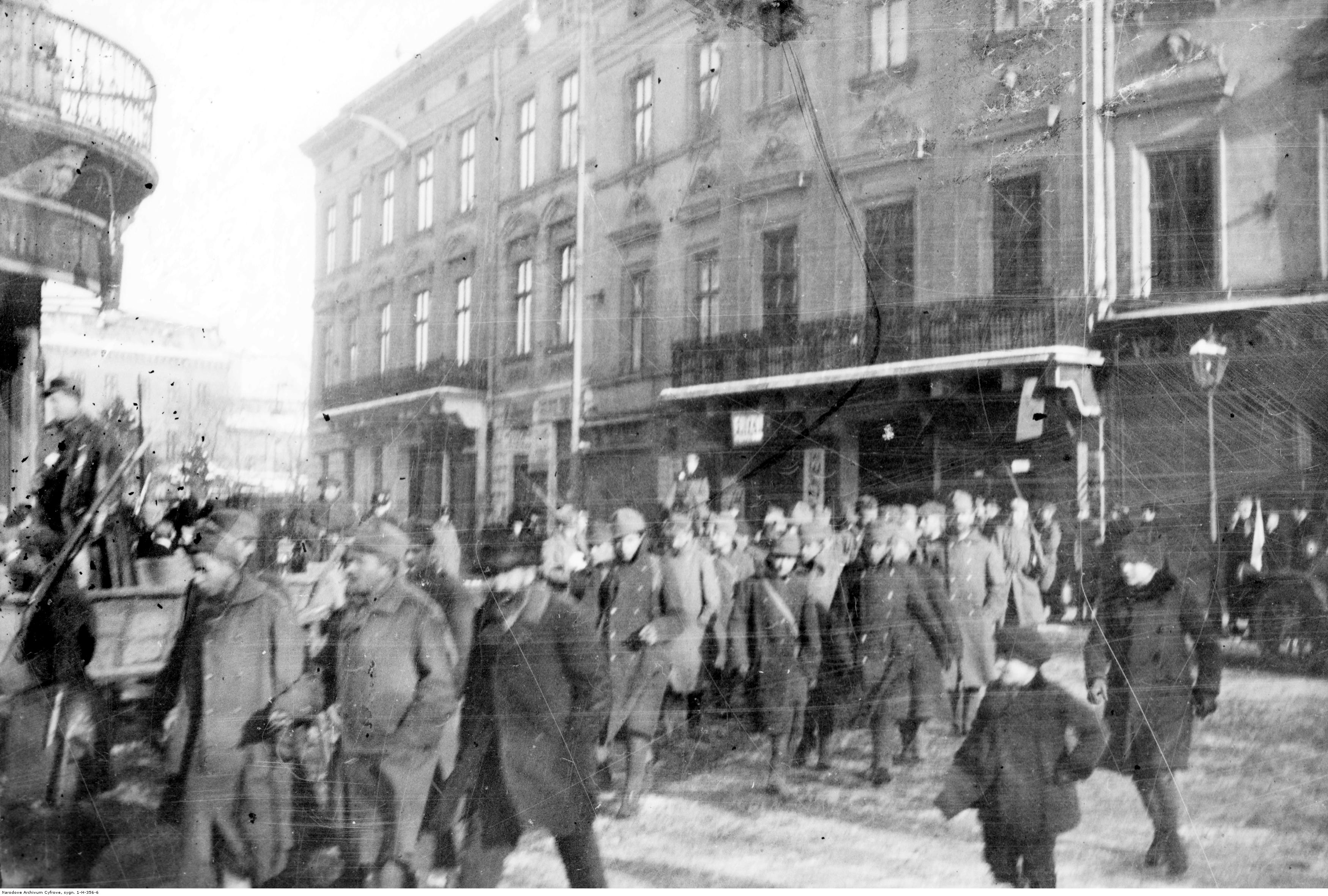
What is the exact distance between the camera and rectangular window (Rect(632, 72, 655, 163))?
2969 millimetres

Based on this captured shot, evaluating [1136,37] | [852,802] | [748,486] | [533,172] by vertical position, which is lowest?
[852,802]

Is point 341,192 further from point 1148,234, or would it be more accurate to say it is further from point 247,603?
point 1148,234

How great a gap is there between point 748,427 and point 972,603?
0.84 m

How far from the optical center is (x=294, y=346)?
9.90ft

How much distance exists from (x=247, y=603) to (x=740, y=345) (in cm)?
165

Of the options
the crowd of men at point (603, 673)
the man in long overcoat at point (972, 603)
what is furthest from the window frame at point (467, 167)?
the man in long overcoat at point (972, 603)

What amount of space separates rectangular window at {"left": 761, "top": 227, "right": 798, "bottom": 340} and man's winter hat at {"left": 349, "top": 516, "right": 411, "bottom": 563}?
1.27m

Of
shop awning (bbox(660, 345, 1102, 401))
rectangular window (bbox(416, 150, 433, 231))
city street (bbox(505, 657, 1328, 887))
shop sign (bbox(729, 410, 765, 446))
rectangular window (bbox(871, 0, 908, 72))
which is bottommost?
city street (bbox(505, 657, 1328, 887))

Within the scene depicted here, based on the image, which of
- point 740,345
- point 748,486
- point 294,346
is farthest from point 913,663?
point 294,346

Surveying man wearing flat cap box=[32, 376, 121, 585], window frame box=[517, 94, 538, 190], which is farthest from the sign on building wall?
man wearing flat cap box=[32, 376, 121, 585]

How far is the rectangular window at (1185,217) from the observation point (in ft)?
9.30

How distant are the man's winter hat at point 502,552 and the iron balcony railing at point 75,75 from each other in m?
1.58

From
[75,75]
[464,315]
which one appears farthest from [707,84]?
[75,75]

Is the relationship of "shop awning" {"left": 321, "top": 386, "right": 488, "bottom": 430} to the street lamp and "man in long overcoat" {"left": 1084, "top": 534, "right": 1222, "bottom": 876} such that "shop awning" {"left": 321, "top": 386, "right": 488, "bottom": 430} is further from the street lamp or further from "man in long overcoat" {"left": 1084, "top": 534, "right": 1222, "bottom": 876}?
the street lamp
